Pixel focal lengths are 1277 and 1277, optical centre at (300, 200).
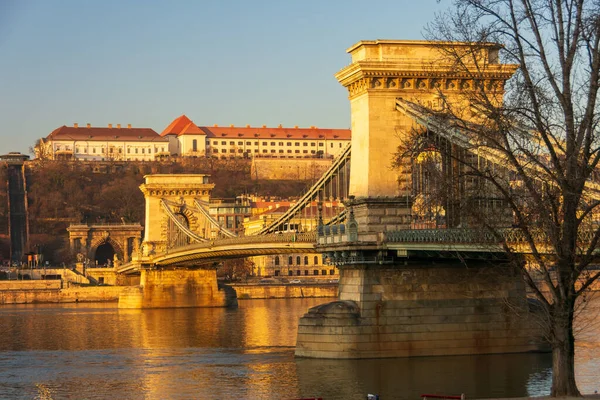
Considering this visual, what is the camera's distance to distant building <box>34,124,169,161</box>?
190 meters

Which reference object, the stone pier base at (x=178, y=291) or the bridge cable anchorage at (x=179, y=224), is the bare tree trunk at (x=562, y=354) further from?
the stone pier base at (x=178, y=291)

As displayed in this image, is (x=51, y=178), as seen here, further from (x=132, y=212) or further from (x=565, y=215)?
(x=565, y=215)

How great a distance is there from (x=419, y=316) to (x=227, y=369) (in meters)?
5.98

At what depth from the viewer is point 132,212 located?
153m

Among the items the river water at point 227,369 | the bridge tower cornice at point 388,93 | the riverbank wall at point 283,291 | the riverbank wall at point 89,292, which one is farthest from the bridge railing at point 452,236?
the riverbank wall at point 283,291

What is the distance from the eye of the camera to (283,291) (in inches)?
3484

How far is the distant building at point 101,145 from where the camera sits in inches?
7500

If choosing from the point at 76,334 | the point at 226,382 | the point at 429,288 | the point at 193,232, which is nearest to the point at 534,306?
the point at 429,288

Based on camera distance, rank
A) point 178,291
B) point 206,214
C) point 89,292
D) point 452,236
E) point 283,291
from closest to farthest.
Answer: point 452,236, point 178,291, point 206,214, point 283,291, point 89,292

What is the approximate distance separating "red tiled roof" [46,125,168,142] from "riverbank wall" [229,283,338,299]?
10826 centimetres

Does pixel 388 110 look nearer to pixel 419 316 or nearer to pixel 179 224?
pixel 419 316

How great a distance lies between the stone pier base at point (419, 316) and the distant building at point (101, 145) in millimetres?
156672

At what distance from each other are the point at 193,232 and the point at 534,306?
154ft

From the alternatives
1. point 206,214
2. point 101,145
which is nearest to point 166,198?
point 206,214
